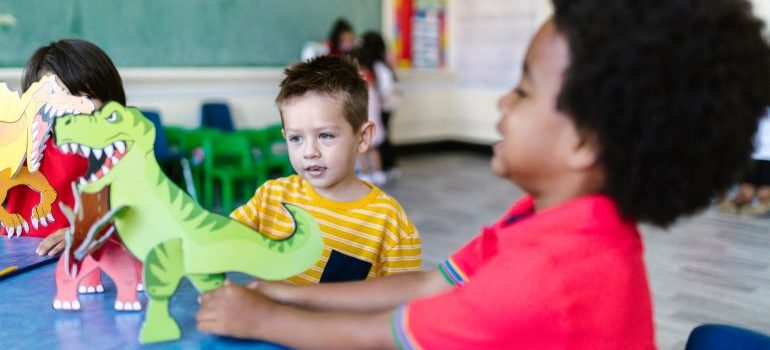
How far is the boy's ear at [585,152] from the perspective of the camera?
29.3 inches

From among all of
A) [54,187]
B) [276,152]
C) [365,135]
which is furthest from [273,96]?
[54,187]

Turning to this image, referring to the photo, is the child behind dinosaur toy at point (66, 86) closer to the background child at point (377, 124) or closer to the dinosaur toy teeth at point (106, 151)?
the dinosaur toy teeth at point (106, 151)

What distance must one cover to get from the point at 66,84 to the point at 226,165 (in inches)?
122

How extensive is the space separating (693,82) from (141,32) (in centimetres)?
474

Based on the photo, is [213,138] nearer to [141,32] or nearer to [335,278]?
[141,32]

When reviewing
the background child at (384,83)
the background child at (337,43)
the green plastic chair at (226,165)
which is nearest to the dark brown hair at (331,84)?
the green plastic chair at (226,165)

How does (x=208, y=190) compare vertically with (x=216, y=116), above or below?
below

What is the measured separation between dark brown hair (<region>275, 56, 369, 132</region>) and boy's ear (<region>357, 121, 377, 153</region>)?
17 millimetres

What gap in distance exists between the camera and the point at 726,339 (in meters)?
0.96

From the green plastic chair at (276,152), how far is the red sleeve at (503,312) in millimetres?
4035

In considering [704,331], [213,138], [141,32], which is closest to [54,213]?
[704,331]

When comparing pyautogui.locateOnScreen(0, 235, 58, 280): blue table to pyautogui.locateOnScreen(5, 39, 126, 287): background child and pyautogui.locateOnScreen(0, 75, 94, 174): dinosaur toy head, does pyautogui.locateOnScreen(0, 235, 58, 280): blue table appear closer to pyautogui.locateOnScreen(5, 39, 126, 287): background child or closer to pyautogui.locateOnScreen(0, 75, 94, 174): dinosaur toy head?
pyautogui.locateOnScreen(5, 39, 126, 287): background child

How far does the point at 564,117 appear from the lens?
29.5 inches

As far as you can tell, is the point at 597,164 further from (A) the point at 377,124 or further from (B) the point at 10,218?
(A) the point at 377,124
